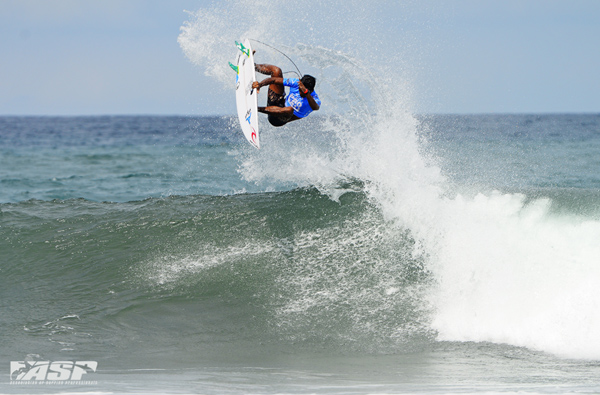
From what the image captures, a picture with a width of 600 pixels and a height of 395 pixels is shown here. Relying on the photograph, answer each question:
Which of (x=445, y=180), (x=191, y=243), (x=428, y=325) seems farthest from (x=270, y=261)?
(x=445, y=180)

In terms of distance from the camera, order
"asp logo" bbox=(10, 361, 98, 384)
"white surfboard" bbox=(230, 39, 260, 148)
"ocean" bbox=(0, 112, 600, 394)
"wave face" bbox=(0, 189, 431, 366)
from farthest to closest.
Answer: "white surfboard" bbox=(230, 39, 260, 148), "wave face" bbox=(0, 189, 431, 366), "ocean" bbox=(0, 112, 600, 394), "asp logo" bbox=(10, 361, 98, 384)

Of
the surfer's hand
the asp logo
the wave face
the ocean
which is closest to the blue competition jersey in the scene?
the surfer's hand

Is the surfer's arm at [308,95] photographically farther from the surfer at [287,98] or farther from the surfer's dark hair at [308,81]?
the surfer's dark hair at [308,81]

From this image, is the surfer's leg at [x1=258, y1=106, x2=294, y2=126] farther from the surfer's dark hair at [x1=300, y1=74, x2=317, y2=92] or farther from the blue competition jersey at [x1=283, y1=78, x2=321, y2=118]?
the surfer's dark hair at [x1=300, y1=74, x2=317, y2=92]

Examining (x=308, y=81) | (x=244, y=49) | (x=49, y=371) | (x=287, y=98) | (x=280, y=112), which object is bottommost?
(x=49, y=371)

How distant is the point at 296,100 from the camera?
7527 millimetres

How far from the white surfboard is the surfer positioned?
0.69 ft

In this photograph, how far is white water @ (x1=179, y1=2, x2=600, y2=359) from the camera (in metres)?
5.89

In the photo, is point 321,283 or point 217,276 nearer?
point 321,283

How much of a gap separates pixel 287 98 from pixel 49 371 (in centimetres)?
447

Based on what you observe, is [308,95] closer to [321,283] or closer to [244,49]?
[244,49]

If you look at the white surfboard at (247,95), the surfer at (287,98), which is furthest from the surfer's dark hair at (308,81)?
the white surfboard at (247,95)

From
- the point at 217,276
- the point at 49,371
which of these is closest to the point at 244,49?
the point at 217,276

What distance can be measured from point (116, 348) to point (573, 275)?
5216mm
